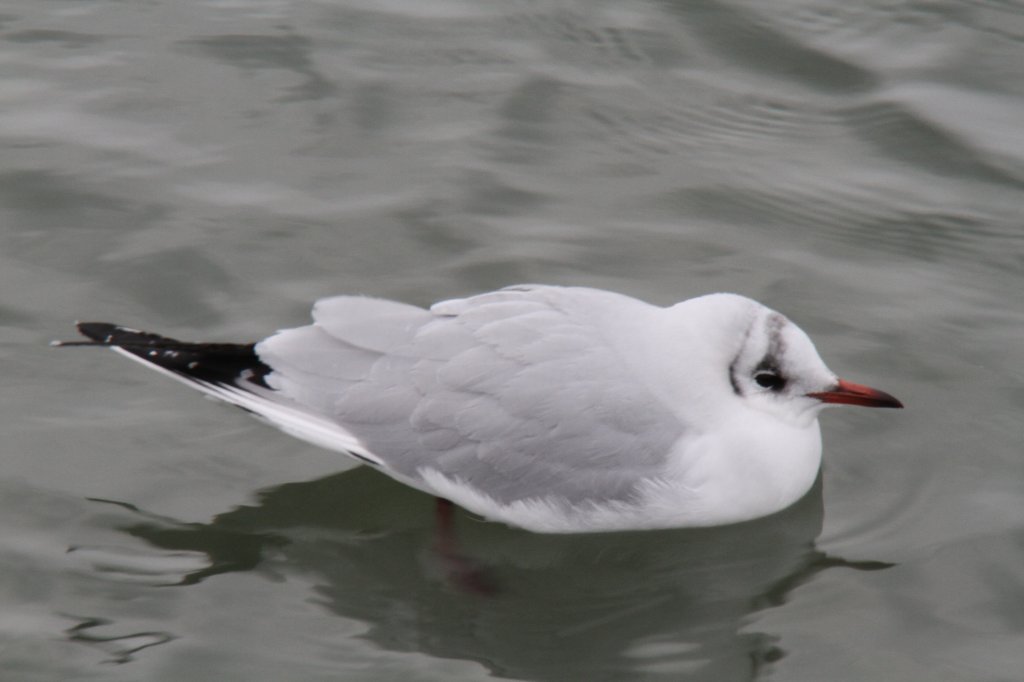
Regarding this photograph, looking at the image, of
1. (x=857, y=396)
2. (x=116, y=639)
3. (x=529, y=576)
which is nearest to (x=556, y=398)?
(x=529, y=576)

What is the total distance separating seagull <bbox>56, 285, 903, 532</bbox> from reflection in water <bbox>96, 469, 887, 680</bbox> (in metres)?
0.18

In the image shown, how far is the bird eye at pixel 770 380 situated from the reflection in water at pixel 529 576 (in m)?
0.60

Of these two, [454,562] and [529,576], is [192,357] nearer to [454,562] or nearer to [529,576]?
[454,562]

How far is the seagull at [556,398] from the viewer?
579 centimetres

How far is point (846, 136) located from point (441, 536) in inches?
149

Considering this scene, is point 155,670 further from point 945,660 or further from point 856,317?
point 856,317

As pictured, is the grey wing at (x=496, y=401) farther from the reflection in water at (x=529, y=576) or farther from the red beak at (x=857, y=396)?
the red beak at (x=857, y=396)

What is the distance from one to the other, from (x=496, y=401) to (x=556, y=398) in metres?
0.22

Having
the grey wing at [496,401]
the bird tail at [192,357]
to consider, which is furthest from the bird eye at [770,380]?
the bird tail at [192,357]

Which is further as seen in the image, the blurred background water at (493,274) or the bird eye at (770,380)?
the bird eye at (770,380)

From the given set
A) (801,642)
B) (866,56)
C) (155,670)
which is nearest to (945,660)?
(801,642)

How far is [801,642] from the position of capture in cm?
564

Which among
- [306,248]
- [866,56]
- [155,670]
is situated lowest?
[155,670]

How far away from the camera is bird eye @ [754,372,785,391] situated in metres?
5.98
